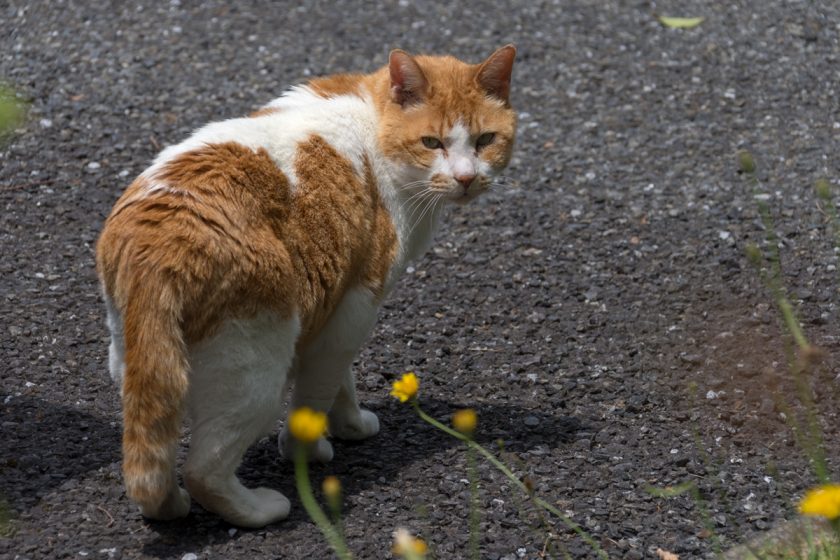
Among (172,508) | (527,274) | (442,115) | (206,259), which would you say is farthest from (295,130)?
(527,274)

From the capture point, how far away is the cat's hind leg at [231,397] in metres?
2.97

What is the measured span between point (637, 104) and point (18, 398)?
386 cm

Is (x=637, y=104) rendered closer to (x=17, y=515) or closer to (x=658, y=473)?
(x=658, y=473)

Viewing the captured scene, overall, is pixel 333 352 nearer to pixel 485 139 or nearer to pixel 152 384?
pixel 152 384

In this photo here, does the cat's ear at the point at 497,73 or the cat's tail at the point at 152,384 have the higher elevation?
the cat's ear at the point at 497,73

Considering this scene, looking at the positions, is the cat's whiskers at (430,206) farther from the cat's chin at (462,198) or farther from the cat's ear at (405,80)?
the cat's ear at (405,80)

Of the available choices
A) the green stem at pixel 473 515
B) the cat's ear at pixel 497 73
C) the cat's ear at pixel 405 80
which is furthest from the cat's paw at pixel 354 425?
the cat's ear at pixel 497 73

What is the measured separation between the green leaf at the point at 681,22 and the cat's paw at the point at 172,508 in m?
4.97

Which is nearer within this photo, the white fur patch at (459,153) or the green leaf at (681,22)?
the white fur patch at (459,153)

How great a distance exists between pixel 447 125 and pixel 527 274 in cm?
148

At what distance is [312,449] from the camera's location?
141 inches

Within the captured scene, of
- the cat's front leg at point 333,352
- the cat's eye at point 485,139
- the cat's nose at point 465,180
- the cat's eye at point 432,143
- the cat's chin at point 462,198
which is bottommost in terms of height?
the cat's front leg at point 333,352

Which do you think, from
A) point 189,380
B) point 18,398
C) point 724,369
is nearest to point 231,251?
point 189,380

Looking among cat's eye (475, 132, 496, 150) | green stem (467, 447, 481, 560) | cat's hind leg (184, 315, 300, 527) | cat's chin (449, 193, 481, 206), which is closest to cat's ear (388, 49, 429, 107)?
cat's eye (475, 132, 496, 150)
